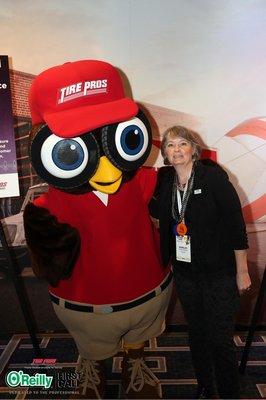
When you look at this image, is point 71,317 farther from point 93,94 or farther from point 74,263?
point 93,94

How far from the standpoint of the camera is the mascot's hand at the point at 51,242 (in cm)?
139

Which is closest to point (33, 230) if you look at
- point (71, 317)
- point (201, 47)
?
point (71, 317)

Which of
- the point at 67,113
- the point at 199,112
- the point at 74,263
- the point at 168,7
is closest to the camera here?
the point at 67,113

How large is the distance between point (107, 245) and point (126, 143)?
0.41 metres

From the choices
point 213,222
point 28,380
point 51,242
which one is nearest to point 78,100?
point 51,242

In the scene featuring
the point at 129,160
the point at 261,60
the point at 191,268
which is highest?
the point at 261,60

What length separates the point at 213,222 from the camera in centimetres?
142

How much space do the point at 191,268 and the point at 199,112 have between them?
1.04m

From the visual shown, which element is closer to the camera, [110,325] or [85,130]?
[85,130]

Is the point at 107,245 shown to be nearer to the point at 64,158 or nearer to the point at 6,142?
the point at 64,158

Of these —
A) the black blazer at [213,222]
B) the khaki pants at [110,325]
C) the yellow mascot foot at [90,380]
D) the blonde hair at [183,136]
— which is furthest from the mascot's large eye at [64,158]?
the yellow mascot foot at [90,380]

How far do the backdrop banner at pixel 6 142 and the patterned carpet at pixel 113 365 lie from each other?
0.97 meters

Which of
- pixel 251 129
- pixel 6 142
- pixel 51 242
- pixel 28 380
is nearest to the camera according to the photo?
pixel 51 242

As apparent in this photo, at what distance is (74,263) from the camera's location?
145 centimetres
